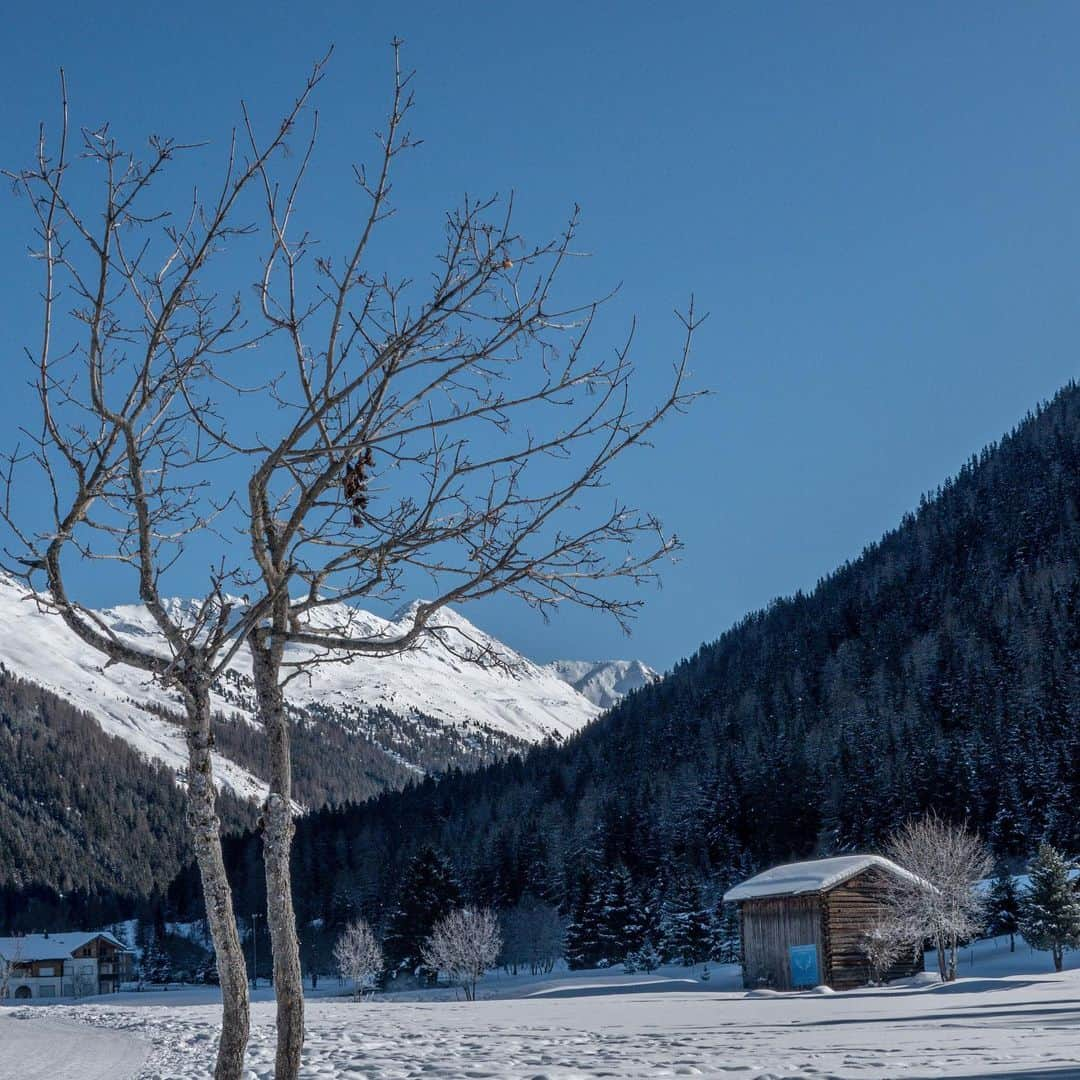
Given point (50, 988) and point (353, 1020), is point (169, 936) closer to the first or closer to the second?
point (50, 988)

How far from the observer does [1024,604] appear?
108 metres

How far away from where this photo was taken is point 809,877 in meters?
41.5

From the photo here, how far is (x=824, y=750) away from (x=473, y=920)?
1414 inches

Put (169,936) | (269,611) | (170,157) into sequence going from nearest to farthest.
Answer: (170,157), (269,611), (169,936)

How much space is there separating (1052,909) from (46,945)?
311 feet

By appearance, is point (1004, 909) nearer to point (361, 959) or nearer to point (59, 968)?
point (361, 959)

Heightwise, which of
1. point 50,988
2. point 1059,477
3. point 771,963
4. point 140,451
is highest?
point 1059,477

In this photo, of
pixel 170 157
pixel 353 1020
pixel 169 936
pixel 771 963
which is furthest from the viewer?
pixel 169 936

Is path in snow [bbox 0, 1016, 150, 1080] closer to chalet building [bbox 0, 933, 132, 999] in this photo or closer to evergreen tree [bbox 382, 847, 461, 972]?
evergreen tree [bbox 382, 847, 461, 972]

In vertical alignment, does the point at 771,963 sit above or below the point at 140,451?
below

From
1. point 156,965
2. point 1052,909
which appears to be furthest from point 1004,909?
point 156,965

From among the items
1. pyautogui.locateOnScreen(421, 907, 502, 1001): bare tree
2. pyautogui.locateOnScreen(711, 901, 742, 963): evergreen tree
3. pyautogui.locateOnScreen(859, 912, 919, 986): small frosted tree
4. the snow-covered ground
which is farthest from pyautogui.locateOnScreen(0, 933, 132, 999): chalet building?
pyautogui.locateOnScreen(859, 912, 919, 986): small frosted tree

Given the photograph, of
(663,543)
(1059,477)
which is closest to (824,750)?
(1059,477)

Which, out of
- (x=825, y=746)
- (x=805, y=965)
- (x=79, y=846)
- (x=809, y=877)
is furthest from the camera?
(x=79, y=846)
